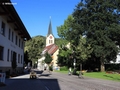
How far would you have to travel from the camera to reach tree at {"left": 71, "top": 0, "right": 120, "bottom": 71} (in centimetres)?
5275

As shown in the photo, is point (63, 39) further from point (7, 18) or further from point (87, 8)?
point (7, 18)

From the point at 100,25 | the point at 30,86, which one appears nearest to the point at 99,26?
the point at 100,25

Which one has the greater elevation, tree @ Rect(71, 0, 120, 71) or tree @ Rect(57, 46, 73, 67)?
tree @ Rect(71, 0, 120, 71)

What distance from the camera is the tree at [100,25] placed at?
52750 millimetres

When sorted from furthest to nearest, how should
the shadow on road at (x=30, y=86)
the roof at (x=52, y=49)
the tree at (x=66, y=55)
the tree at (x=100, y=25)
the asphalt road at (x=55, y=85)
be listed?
the roof at (x=52, y=49) < the tree at (x=66, y=55) < the tree at (x=100, y=25) < the asphalt road at (x=55, y=85) < the shadow on road at (x=30, y=86)

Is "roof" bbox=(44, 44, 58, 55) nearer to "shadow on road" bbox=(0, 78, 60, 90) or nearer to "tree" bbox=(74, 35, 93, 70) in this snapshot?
"tree" bbox=(74, 35, 93, 70)

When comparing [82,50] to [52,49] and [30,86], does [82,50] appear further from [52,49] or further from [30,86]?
[52,49]

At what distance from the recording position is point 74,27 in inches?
2270

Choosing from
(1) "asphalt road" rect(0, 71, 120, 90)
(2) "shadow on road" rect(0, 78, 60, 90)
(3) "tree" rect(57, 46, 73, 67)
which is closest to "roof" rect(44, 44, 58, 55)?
(3) "tree" rect(57, 46, 73, 67)

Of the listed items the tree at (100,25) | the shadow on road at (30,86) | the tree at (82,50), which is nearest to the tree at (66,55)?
the tree at (82,50)

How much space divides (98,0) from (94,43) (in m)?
10.2

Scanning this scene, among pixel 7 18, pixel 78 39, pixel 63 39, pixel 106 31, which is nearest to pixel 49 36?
pixel 63 39

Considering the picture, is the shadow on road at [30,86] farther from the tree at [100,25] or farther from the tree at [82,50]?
the tree at [82,50]

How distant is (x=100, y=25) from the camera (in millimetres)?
53469
